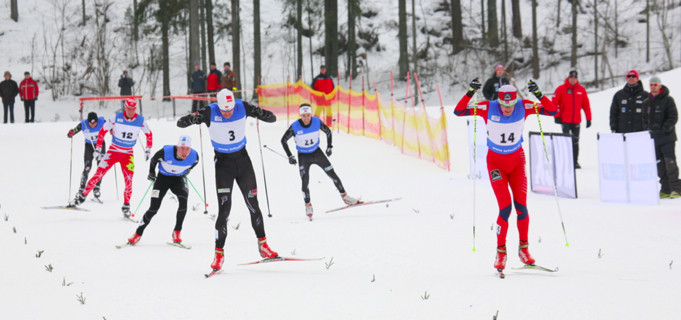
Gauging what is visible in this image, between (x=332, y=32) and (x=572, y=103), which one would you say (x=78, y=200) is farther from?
(x=332, y=32)

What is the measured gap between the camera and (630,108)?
40.4 ft

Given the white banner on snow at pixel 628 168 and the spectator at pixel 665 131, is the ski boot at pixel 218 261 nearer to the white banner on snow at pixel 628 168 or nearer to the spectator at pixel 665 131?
the white banner on snow at pixel 628 168

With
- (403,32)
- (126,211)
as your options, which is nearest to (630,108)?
(126,211)

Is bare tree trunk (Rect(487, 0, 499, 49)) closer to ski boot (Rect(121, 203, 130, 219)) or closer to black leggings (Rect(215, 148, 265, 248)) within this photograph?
ski boot (Rect(121, 203, 130, 219))

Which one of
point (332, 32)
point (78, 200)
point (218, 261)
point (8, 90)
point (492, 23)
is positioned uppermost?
point (492, 23)

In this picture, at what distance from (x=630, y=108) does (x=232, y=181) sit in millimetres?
7835

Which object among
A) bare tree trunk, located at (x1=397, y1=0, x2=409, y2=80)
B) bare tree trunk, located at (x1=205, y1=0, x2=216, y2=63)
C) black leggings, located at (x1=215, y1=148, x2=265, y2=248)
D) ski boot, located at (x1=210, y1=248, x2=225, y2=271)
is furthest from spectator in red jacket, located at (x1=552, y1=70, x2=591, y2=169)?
bare tree trunk, located at (x1=205, y1=0, x2=216, y2=63)

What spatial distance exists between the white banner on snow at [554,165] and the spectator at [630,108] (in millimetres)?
1113

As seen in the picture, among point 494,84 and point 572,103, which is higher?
point 494,84

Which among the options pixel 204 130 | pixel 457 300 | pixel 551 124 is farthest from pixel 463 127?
pixel 457 300

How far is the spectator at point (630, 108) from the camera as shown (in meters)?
12.1

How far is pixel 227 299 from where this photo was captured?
6363 millimetres

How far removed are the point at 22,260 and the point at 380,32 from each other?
37.5 meters

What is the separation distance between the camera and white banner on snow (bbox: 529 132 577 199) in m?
12.1
